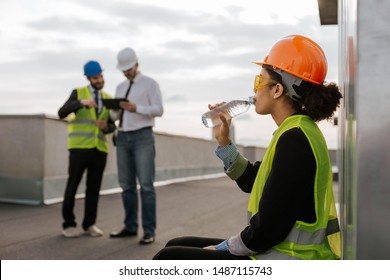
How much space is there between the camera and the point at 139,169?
22.8 ft

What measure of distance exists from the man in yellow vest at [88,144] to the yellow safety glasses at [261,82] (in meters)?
4.79

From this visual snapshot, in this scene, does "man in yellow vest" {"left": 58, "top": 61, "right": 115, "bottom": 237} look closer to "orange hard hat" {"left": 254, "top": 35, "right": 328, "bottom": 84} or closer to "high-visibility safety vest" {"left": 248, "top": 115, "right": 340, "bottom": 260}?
"orange hard hat" {"left": 254, "top": 35, "right": 328, "bottom": 84}

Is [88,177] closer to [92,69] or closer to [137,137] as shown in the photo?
[137,137]

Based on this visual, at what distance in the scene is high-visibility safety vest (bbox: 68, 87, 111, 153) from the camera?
7441 millimetres

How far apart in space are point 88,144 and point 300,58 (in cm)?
513

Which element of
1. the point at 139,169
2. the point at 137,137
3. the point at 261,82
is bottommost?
the point at 139,169

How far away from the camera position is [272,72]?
266 centimetres

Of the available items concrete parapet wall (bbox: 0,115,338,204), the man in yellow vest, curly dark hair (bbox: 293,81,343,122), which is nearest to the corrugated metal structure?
curly dark hair (bbox: 293,81,343,122)

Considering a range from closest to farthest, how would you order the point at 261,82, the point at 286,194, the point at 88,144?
1. the point at 286,194
2. the point at 261,82
3. the point at 88,144

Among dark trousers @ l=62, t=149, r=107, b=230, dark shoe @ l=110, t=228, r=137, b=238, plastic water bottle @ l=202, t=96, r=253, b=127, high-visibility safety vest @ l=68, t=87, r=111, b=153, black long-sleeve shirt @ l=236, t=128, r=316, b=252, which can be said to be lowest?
dark shoe @ l=110, t=228, r=137, b=238

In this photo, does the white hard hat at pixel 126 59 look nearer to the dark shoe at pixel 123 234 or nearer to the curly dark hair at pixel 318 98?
the dark shoe at pixel 123 234

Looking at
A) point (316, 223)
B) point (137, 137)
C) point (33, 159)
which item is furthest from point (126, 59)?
point (316, 223)

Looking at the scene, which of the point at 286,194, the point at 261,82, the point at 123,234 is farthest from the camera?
the point at 123,234

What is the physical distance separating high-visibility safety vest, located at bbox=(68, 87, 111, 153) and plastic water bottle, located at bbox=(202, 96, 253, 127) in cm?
437
